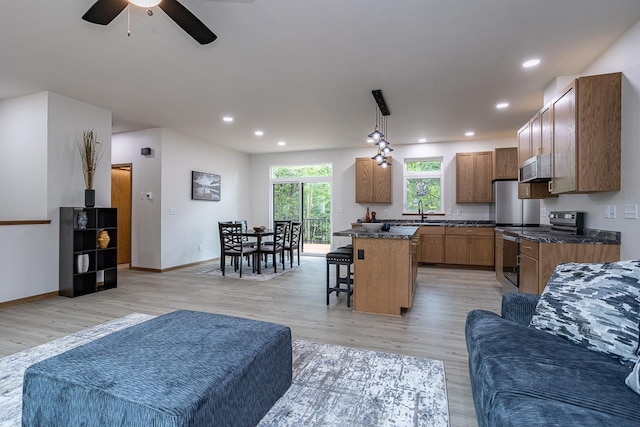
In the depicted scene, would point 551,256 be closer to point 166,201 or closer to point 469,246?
point 469,246

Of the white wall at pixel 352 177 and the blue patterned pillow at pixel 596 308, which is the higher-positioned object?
the white wall at pixel 352 177

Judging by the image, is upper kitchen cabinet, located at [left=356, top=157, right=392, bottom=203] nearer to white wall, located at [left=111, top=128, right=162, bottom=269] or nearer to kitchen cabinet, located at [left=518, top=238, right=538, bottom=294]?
kitchen cabinet, located at [left=518, top=238, right=538, bottom=294]

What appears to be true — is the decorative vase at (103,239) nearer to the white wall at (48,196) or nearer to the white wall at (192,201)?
the white wall at (48,196)

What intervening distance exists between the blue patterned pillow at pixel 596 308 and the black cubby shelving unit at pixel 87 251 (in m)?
5.10

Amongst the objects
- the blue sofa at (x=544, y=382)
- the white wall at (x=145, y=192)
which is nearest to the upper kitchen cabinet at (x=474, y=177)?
the blue sofa at (x=544, y=382)

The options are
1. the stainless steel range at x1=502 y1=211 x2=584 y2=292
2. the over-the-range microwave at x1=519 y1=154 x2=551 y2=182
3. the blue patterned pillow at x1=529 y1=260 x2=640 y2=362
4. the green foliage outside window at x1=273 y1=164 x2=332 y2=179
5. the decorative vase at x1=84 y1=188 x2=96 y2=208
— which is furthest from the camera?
the green foliage outside window at x1=273 y1=164 x2=332 y2=179


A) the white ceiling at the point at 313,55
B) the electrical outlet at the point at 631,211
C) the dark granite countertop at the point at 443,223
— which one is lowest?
the dark granite countertop at the point at 443,223

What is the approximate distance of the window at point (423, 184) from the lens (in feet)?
22.6

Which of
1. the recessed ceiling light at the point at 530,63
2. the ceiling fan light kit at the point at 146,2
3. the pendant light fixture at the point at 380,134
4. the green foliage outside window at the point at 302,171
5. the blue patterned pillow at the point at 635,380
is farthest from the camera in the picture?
the green foliage outside window at the point at 302,171

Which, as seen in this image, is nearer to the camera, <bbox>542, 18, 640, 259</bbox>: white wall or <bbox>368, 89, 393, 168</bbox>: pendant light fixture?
<bbox>542, 18, 640, 259</bbox>: white wall

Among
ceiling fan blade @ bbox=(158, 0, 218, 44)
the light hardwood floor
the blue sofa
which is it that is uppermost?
ceiling fan blade @ bbox=(158, 0, 218, 44)

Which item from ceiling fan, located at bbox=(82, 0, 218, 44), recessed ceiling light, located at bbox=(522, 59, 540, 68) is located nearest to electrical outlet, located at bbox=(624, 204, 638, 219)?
recessed ceiling light, located at bbox=(522, 59, 540, 68)

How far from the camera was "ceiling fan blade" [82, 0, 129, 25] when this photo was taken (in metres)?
1.87

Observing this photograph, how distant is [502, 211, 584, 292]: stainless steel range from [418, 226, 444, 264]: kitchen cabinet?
1920mm
